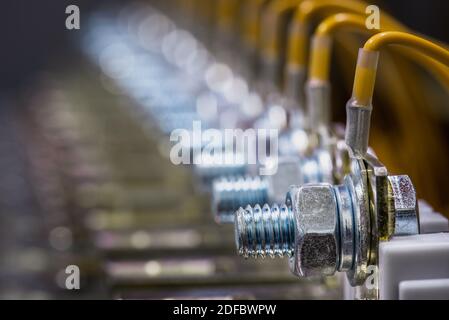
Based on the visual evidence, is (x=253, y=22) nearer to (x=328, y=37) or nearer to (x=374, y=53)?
(x=328, y=37)

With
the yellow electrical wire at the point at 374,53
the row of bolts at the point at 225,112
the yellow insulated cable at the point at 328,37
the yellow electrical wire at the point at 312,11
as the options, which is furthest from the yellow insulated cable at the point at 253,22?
the yellow electrical wire at the point at 374,53

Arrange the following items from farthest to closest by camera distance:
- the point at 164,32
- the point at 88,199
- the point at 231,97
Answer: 1. the point at 164,32
2. the point at 231,97
3. the point at 88,199

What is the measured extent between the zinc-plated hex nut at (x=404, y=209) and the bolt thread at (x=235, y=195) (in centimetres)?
24

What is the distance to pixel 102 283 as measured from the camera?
3.06 ft

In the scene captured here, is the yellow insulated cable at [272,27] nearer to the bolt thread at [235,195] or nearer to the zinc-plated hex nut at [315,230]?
the bolt thread at [235,195]

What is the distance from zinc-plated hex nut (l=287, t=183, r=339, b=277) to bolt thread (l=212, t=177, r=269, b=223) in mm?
180

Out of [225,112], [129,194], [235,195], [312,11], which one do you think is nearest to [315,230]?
[235,195]

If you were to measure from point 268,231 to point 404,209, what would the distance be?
9cm

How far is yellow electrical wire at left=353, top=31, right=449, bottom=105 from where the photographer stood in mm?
561

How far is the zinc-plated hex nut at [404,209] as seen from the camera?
57 centimetres

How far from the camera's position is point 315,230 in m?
0.58

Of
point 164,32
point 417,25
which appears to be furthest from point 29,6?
point 417,25
